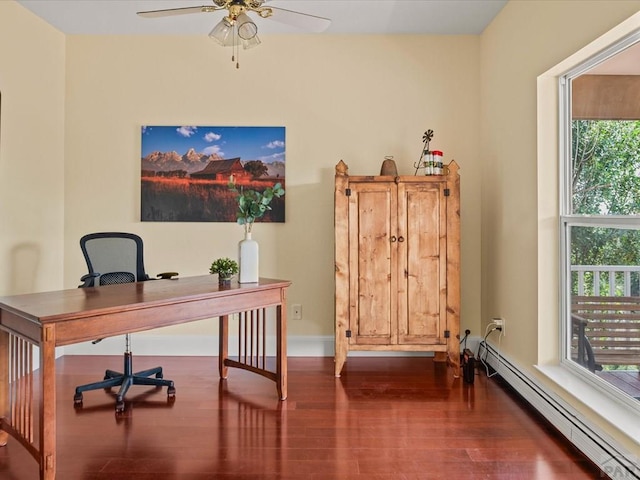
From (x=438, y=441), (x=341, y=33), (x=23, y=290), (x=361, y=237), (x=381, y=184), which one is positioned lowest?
(x=438, y=441)

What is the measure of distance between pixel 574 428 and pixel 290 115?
3090mm

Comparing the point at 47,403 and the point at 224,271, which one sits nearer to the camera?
the point at 47,403

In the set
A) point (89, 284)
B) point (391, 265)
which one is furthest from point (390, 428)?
point (89, 284)

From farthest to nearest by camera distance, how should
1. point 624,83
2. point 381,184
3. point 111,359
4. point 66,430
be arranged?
1. point 111,359
2. point 381,184
3. point 66,430
4. point 624,83

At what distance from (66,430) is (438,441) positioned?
205cm

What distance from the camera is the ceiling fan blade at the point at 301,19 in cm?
235

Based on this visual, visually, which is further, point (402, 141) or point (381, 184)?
point (402, 141)

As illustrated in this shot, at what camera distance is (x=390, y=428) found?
7.94 ft

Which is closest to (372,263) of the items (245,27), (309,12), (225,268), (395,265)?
(395,265)

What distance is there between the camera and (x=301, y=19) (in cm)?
243

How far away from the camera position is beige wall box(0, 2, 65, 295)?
3191 millimetres

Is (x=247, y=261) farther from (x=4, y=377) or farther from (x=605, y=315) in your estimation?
(x=605, y=315)

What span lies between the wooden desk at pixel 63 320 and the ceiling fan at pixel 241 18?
1313mm

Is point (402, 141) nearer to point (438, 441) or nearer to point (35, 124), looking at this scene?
point (438, 441)
